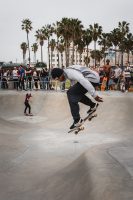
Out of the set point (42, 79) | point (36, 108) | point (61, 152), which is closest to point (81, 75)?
point (61, 152)

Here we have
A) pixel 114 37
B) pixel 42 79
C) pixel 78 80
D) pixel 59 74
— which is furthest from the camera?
pixel 114 37

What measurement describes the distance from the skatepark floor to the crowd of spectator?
6.54 feet

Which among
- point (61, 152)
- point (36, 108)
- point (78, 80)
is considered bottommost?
point (61, 152)

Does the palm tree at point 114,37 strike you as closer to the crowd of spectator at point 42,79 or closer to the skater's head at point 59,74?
the crowd of spectator at point 42,79

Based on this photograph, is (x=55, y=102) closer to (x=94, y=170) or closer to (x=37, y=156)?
(x=37, y=156)

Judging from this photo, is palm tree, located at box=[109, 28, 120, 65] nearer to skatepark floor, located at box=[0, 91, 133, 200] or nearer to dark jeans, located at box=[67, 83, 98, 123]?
skatepark floor, located at box=[0, 91, 133, 200]

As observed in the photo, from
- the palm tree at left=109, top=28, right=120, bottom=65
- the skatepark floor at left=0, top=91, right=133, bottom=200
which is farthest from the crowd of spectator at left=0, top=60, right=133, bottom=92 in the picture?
the palm tree at left=109, top=28, right=120, bottom=65

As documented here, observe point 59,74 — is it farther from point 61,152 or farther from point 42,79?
point 42,79

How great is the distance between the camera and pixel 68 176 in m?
7.21

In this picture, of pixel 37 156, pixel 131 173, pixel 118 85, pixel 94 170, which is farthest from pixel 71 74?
pixel 118 85

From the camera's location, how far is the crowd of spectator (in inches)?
813

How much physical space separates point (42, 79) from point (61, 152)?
12476 millimetres

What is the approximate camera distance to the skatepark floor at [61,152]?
229 inches

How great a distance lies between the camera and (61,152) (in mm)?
11562
